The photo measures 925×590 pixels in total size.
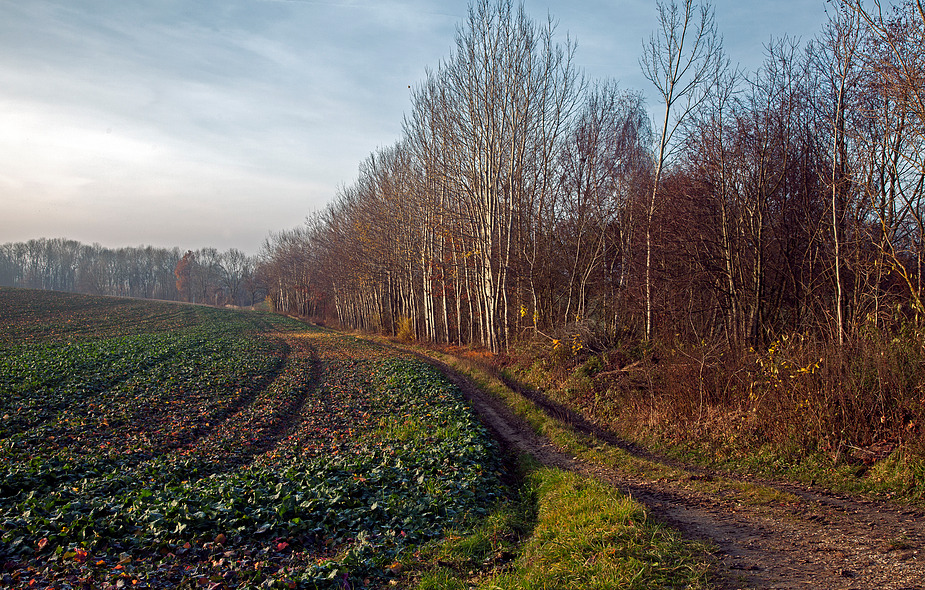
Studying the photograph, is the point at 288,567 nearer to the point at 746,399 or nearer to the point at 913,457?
the point at 913,457

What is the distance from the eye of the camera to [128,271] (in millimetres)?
139250

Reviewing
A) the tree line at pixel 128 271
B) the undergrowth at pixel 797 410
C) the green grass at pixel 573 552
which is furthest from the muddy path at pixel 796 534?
the tree line at pixel 128 271

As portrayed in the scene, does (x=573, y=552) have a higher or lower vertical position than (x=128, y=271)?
lower

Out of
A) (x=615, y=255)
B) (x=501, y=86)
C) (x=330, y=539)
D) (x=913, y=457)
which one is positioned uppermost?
(x=501, y=86)

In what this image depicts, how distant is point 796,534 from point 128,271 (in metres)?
163

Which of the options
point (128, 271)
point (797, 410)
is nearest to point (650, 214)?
point (797, 410)

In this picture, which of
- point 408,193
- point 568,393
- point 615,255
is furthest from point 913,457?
point 408,193

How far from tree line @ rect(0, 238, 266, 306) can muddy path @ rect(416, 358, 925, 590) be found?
129190mm

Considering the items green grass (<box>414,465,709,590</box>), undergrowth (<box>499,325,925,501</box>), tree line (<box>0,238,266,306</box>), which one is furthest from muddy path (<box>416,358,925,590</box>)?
tree line (<box>0,238,266,306</box>)

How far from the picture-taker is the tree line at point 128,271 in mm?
126688

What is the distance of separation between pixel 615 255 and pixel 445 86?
12.5 m

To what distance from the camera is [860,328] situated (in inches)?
388

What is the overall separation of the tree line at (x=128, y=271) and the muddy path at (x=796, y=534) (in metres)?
129

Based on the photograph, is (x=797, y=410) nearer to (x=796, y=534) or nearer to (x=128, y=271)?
(x=796, y=534)
